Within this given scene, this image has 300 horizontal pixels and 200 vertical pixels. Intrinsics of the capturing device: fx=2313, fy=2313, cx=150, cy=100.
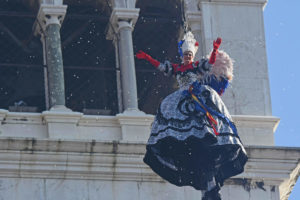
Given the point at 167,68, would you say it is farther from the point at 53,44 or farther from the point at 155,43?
the point at 155,43

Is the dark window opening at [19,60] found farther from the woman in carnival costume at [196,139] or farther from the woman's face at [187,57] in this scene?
the woman in carnival costume at [196,139]

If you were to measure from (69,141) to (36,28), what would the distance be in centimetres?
369

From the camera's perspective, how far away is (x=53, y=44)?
4156cm

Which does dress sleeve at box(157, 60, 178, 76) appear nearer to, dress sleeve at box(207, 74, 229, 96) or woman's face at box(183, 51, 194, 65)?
woman's face at box(183, 51, 194, 65)

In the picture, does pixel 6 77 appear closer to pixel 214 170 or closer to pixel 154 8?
pixel 154 8

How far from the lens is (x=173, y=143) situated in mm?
34938

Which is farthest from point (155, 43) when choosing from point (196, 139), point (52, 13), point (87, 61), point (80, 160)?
point (196, 139)

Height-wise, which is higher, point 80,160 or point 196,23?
point 196,23

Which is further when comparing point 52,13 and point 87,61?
point 87,61

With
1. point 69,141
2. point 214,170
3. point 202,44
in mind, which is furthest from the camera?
point 202,44

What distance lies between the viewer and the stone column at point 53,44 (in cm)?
4109

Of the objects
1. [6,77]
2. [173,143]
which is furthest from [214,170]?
[6,77]

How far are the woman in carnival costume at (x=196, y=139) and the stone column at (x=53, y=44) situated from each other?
556cm

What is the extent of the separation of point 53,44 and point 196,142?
7.30 m
